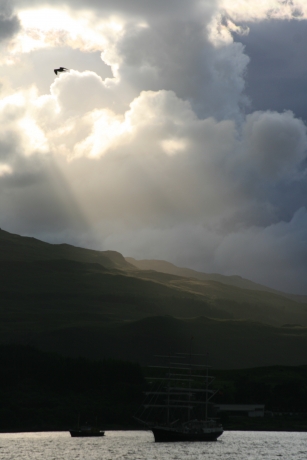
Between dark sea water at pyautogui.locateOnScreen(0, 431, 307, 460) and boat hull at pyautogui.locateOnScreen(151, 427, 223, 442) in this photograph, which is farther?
boat hull at pyautogui.locateOnScreen(151, 427, 223, 442)

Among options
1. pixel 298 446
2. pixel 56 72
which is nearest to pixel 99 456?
pixel 298 446

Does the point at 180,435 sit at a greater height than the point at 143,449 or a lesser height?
lesser

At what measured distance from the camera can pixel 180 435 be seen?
7534 inches

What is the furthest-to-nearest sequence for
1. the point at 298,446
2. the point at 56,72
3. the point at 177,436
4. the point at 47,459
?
the point at 177,436 < the point at 298,446 < the point at 47,459 < the point at 56,72

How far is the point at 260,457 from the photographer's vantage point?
145625mm

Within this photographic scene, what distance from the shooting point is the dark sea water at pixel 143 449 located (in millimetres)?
145750

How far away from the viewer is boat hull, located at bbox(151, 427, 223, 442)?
18788 centimetres

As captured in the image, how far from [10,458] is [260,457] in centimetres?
5167

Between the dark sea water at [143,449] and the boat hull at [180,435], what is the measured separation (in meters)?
2.64

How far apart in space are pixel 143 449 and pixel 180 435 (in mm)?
30919

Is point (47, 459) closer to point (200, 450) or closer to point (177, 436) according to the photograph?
point (200, 450)

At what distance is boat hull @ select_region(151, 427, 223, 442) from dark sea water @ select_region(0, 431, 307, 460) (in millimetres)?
2638

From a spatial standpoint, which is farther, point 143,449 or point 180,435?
point 180,435

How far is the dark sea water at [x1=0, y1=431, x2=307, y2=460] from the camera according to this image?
14575 cm
